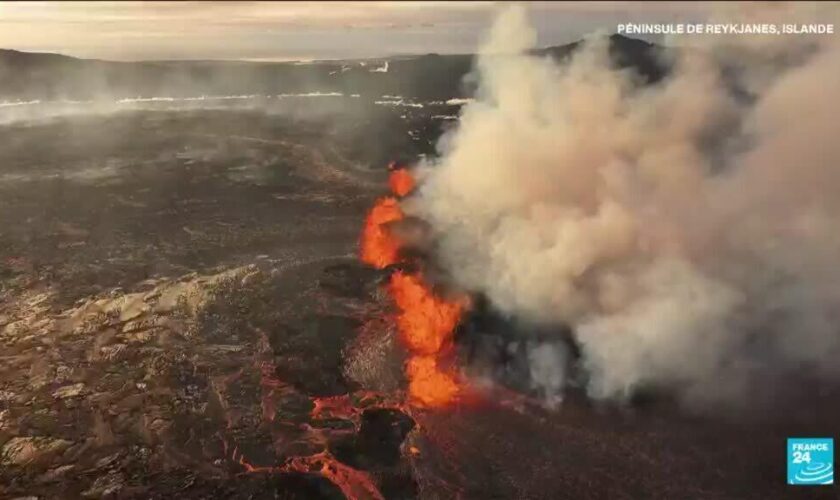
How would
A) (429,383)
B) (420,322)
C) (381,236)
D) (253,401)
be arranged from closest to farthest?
1. (253,401)
2. (429,383)
3. (420,322)
4. (381,236)

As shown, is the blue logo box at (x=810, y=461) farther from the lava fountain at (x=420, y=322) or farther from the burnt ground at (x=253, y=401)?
the lava fountain at (x=420, y=322)

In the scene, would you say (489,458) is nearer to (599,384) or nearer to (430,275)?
(599,384)

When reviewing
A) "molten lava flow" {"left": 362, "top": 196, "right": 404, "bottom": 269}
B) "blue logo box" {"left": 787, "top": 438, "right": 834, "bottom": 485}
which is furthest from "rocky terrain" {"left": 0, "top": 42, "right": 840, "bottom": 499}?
"molten lava flow" {"left": 362, "top": 196, "right": 404, "bottom": 269}

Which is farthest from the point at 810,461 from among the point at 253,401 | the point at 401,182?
the point at 401,182

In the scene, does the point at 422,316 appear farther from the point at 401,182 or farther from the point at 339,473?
the point at 401,182

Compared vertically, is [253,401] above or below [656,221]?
below

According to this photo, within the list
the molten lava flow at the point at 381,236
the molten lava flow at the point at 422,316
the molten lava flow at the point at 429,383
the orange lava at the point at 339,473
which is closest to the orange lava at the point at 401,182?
the molten lava flow at the point at 381,236

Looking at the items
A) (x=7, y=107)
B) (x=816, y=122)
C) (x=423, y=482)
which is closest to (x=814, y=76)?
(x=816, y=122)
